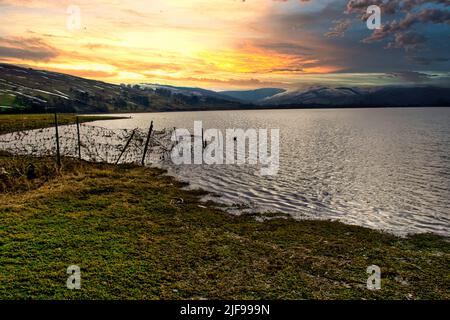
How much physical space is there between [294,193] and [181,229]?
47.1 ft

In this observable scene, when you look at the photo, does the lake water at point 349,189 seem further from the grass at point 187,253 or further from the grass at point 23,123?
the grass at point 23,123

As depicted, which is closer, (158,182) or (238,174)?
(158,182)

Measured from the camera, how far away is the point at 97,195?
23.2 m

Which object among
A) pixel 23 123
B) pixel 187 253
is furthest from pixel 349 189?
pixel 23 123

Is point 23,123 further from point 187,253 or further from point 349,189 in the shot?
point 187,253

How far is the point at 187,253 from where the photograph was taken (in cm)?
1447

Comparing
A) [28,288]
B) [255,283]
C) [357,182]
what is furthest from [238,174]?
[28,288]

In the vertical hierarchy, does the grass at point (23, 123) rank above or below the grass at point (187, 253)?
above

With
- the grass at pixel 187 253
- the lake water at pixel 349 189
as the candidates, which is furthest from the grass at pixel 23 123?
the grass at pixel 187 253

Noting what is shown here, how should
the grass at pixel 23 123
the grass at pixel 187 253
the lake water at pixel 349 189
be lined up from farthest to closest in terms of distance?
the grass at pixel 23 123 → the lake water at pixel 349 189 → the grass at pixel 187 253

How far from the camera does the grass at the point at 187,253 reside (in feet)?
37.3
